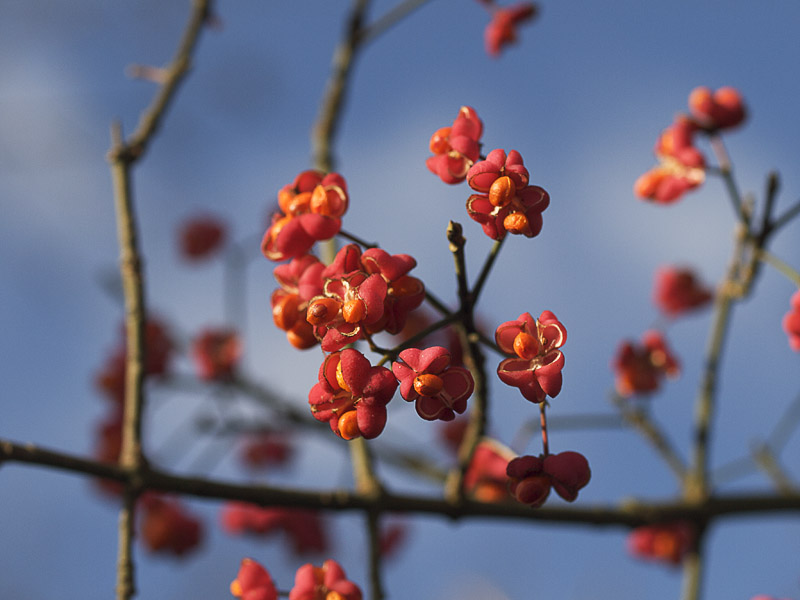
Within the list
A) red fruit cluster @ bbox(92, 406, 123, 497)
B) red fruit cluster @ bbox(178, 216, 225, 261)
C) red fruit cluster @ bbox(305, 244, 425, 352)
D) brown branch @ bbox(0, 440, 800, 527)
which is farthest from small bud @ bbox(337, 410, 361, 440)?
red fruit cluster @ bbox(178, 216, 225, 261)

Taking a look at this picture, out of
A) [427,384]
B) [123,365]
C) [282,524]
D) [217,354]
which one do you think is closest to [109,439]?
[123,365]

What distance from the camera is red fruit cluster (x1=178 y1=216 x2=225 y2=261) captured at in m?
5.48

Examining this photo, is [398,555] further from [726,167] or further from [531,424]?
[726,167]

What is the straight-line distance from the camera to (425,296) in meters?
1.35

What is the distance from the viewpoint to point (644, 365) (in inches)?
119

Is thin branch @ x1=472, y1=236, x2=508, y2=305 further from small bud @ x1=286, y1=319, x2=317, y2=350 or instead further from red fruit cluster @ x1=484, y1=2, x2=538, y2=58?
red fruit cluster @ x1=484, y1=2, x2=538, y2=58

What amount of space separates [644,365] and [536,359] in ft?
6.46

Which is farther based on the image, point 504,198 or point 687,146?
point 687,146

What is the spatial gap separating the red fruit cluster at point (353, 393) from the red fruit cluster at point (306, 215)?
288 mm

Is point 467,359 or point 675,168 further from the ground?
point 675,168

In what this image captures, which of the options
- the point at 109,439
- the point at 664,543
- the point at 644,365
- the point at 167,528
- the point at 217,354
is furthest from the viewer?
the point at 664,543

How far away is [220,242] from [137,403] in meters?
3.77

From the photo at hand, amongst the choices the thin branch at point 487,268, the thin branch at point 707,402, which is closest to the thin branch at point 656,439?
the thin branch at point 707,402

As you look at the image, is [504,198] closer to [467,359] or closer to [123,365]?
[467,359]
